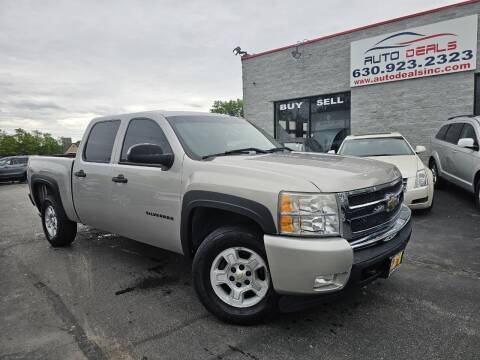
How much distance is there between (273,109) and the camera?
49.9ft

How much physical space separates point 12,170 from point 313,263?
863 inches

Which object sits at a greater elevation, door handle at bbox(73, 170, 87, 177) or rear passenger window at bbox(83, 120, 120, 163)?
rear passenger window at bbox(83, 120, 120, 163)

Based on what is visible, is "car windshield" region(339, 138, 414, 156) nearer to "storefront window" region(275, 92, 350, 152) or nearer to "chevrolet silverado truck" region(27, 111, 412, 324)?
"chevrolet silverado truck" region(27, 111, 412, 324)

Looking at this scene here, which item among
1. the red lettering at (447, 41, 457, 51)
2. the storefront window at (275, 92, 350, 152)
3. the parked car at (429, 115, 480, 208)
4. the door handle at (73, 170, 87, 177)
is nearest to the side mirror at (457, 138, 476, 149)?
the parked car at (429, 115, 480, 208)

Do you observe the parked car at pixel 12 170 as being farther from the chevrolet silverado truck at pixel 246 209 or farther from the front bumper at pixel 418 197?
the front bumper at pixel 418 197

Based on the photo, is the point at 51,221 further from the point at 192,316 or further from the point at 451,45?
the point at 451,45

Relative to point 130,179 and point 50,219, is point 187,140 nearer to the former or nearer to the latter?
point 130,179

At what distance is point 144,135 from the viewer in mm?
3850

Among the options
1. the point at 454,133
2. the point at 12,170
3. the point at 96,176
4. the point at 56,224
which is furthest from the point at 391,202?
the point at 12,170

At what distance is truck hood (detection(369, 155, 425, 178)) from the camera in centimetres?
620

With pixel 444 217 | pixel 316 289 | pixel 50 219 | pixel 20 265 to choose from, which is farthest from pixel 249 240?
pixel 444 217

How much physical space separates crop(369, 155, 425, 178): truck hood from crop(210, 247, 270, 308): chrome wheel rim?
427cm

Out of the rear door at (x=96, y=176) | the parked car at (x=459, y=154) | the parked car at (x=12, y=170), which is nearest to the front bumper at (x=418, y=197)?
the parked car at (x=459, y=154)

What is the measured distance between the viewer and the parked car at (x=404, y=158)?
6102mm
